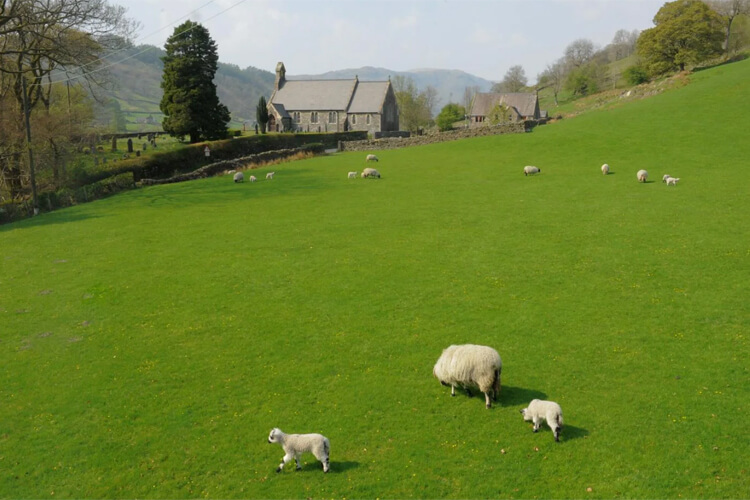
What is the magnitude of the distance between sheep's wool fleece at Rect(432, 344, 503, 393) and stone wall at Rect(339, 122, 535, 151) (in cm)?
5299

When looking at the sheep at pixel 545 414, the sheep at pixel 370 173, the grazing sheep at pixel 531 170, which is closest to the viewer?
the sheep at pixel 545 414

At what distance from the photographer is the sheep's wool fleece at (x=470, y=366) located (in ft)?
40.3

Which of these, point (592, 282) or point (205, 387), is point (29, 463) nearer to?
point (205, 387)

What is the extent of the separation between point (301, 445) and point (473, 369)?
173 inches

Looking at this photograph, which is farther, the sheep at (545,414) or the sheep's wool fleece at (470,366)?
the sheep's wool fleece at (470,366)

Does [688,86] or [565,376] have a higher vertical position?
[688,86]

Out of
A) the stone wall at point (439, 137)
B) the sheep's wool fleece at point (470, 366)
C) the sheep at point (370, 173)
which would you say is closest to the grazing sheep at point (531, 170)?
the sheep at point (370, 173)

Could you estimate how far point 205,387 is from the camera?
45.8ft

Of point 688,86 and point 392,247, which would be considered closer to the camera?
point 392,247

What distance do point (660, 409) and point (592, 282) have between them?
25.3 feet

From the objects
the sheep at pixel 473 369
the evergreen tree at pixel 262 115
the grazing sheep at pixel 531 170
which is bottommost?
the sheep at pixel 473 369

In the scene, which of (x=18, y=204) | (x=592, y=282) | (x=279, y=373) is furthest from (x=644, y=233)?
(x=18, y=204)

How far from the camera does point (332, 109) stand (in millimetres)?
98500

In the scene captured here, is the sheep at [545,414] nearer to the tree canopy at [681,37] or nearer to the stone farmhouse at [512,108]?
the tree canopy at [681,37]
